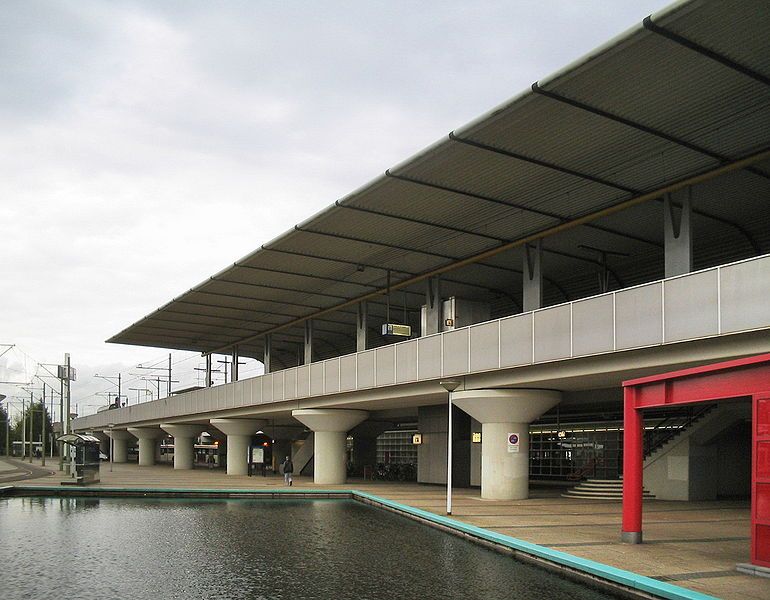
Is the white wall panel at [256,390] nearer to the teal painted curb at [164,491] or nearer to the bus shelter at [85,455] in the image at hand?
the bus shelter at [85,455]

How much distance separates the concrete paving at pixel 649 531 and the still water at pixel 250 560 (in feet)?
4.81

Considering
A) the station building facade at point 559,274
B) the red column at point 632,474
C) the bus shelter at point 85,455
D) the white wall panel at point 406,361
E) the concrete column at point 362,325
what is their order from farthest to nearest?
1. the concrete column at point 362,325
2. the bus shelter at point 85,455
3. the white wall panel at point 406,361
4. the station building facade at point 559,274
5. the red column at point 632,474

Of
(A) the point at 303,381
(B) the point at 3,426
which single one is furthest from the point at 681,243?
(B) the point at 3,426

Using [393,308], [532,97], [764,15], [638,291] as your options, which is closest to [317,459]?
[393,308]

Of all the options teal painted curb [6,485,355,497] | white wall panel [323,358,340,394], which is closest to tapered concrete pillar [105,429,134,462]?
teal painted curb [6,485,355,497]

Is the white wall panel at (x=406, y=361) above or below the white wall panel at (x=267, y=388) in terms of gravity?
above

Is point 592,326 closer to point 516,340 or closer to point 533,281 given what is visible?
point 516,340

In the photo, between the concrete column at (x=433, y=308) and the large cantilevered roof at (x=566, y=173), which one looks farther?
the concrete column at (x=433, y=308)

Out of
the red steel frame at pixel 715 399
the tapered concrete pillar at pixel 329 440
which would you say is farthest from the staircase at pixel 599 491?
the red steel frame at pixel 715 399

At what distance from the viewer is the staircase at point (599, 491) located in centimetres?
3088

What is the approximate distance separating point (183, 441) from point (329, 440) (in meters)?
28.8

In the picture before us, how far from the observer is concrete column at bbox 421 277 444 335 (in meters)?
34.5

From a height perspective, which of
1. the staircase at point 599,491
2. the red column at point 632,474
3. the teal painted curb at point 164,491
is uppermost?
the red column at point 632,474

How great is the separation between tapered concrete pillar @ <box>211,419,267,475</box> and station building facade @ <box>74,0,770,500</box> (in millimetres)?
3159
